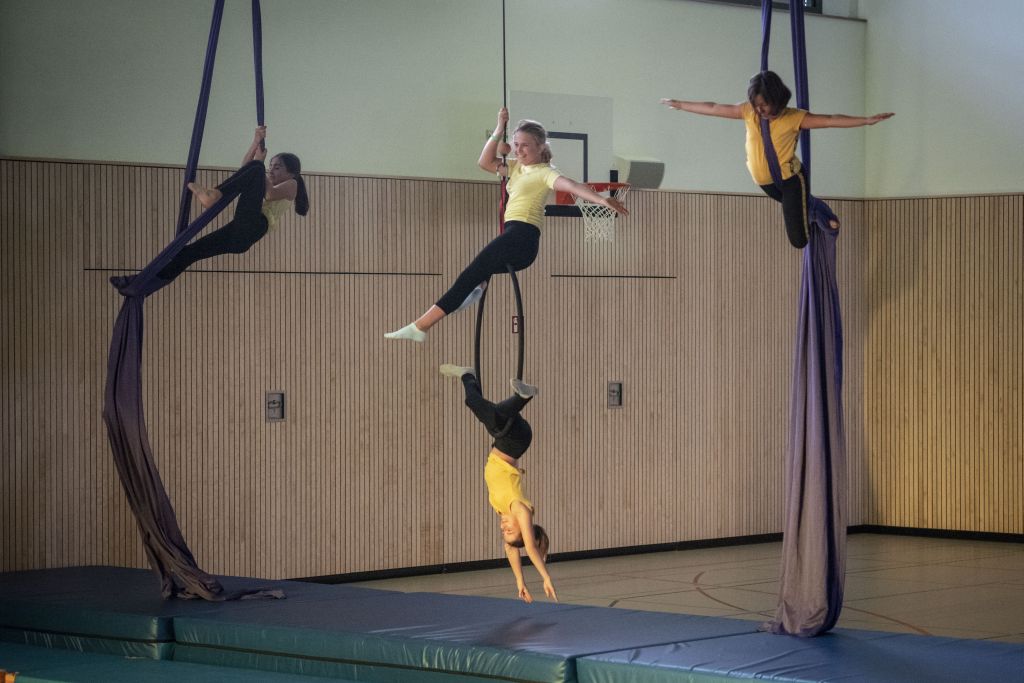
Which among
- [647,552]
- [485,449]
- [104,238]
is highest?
[104,238]

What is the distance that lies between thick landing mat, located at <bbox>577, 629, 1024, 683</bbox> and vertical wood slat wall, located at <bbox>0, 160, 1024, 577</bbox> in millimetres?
4385

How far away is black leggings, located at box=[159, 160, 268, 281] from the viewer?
731cm

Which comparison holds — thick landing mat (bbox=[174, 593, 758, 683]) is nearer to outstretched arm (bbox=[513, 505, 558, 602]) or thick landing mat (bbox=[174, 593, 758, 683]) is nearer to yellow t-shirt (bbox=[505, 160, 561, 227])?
outstretched arm (bbox=[513, 505, 558, 602])

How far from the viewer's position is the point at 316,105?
959cm

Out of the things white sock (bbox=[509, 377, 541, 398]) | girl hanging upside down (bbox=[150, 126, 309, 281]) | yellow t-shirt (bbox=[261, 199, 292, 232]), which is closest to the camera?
white sock (bbox=[509, 377, 541, 398])

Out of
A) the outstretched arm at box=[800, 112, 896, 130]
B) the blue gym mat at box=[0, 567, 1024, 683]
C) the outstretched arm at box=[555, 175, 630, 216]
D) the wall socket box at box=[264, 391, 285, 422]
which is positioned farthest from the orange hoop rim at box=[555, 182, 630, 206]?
the outstretched arm at box=[800, 112, 896, 130]

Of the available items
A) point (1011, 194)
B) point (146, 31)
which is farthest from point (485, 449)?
point (1011, 194)

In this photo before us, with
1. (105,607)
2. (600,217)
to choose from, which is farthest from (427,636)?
(600,217)

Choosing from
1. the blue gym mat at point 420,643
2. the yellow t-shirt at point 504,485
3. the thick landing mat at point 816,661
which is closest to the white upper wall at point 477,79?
the blue gym mat at point 420,643

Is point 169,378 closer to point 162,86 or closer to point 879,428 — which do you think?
point 162,86

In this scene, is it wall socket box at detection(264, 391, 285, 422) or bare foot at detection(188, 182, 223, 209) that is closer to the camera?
bare foot at detection(188, 182, 223, 209)

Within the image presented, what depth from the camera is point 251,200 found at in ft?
24.0

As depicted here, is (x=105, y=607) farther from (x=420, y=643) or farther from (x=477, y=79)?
(x=477, y=79)

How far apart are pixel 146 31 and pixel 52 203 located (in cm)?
140
